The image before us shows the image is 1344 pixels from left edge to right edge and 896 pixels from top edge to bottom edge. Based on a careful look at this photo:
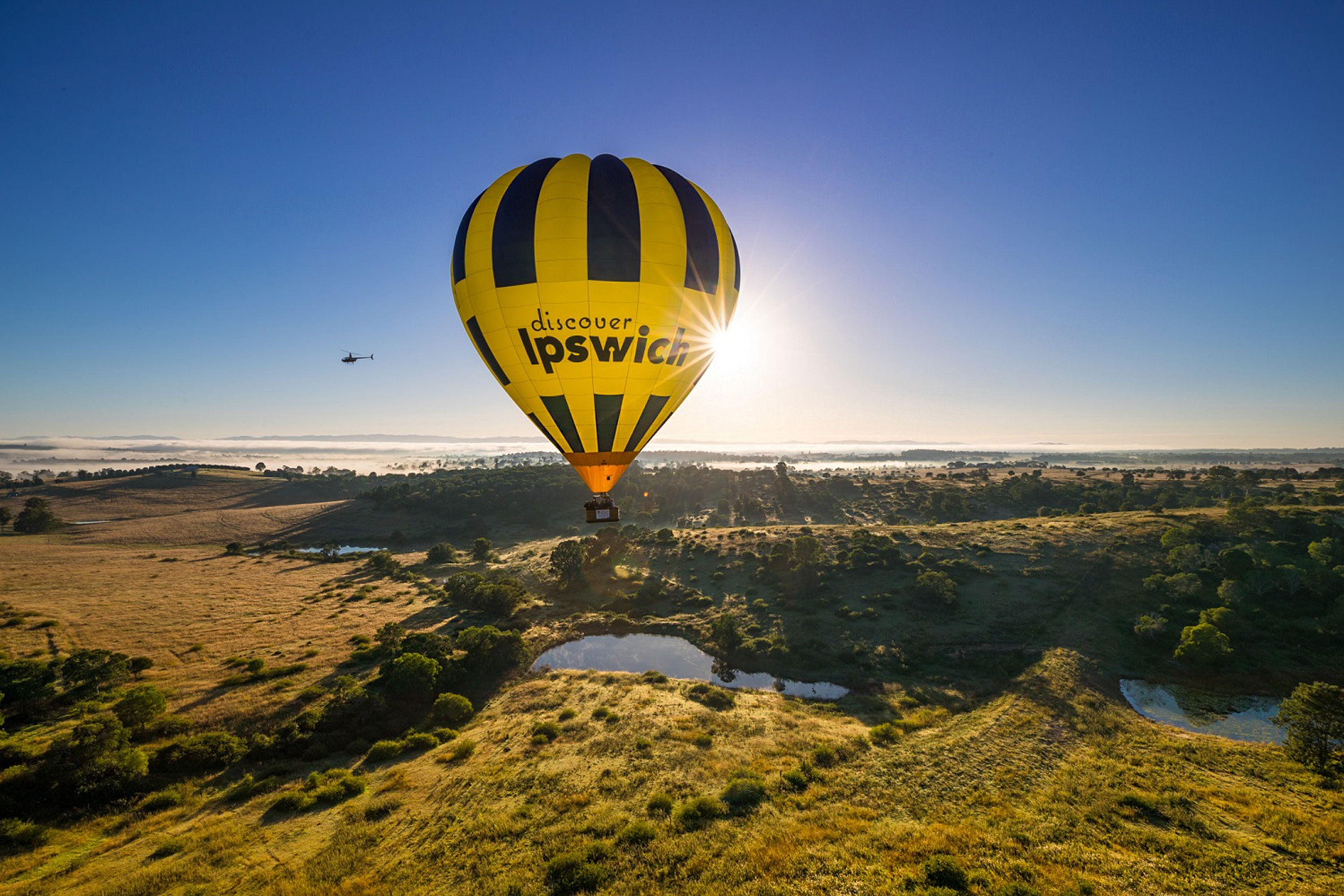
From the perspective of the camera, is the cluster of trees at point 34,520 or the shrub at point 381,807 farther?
the cluster of trees at point 34,520

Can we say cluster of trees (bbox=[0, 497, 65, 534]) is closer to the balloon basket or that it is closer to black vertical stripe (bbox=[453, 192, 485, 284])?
black vertical stripe (bbox=[453, 192, 485, 284])

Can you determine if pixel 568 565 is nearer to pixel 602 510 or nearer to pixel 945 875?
pixel 602 510

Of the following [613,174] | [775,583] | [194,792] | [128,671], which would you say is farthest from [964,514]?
[128,671]

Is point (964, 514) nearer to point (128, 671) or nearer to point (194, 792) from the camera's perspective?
point (194, 792)

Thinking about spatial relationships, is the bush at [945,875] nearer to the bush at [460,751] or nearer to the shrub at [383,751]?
the bush at [460,751]

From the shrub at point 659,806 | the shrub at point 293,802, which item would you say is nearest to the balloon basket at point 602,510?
the shrub at point 659,806

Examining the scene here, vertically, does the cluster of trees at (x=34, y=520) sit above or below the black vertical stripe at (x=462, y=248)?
below


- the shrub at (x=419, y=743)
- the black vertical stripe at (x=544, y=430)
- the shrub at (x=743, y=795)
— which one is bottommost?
the shrub at (x=419, y=743)
